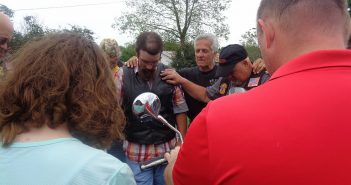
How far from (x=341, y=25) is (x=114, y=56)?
3.50 meters

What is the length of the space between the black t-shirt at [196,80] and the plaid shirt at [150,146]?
21cm

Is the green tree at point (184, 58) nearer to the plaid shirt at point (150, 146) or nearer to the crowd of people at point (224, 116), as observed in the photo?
the plaid shirt at point (150, 146)

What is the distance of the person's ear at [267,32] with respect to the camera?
5.00 ft

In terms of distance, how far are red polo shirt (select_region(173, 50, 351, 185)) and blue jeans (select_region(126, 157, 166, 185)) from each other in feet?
8.57

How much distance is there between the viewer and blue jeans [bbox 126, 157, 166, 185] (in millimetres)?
3855

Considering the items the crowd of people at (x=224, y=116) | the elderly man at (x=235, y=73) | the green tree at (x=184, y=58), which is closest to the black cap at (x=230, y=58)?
the elderly man at (x=235, y=73)

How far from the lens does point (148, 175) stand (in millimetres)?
3865

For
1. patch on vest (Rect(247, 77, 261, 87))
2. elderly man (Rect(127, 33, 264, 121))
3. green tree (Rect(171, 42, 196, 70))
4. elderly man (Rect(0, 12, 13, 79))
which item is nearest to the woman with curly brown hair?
elderly man (Rect(0, 12, 13, 79))

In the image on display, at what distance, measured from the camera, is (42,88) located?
5.15 ft

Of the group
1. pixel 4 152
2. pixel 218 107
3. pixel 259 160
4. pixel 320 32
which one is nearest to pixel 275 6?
pixel 320 32

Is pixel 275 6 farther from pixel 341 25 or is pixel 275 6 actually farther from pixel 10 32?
pixel 10 32

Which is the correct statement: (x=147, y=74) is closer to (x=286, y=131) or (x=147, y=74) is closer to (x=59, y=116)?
(x=59, y=116)

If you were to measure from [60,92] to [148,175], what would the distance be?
8.02 ft

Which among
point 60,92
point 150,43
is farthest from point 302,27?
point 150,43
